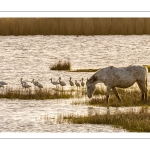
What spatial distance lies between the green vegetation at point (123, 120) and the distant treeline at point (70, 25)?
2577cm

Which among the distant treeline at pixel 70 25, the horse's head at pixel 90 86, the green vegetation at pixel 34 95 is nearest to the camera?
the horse's head at pixel 90 86

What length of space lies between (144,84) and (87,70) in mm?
13092

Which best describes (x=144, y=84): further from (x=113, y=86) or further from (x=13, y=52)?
(x=13, y=52)

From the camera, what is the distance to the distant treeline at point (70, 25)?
47500mm

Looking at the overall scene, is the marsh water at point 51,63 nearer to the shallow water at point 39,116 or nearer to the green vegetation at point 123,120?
the shallow water at point 39,116

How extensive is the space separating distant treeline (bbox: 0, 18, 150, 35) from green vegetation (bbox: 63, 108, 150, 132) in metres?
25.8

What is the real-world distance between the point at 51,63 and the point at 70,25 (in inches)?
204

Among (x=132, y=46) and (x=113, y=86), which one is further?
(x=132, y=46)

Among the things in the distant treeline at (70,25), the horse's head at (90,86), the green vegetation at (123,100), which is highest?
the distant treeline at (70,25)

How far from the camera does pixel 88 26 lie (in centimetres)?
4872

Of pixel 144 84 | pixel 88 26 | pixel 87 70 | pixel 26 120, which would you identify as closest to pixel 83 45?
pixel 88 26

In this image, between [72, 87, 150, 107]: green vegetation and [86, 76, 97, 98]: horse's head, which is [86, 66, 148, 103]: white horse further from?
[72, 87, 150, 107]: green vegetation

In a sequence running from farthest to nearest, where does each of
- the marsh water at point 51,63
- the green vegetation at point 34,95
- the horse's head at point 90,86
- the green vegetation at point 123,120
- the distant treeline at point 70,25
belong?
the distant treeline at point 70,25
the green vegetation at point 34,95
the horse's head at point 90,86
the marsh water at point 51,63
the green vegetation at point 123,120

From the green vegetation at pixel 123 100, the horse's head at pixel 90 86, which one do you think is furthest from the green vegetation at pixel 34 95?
the horse's head at pixel 90 86
